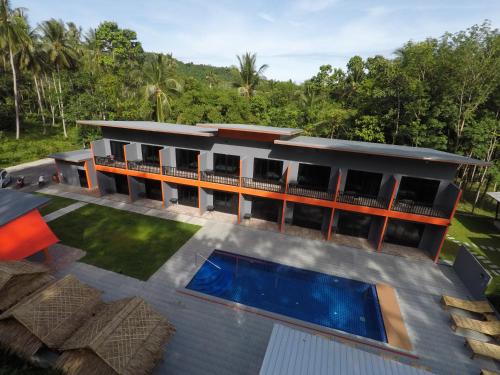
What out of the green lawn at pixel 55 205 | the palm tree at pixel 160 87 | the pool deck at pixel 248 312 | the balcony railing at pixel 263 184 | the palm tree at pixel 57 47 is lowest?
the pool deck at pixel 248 312

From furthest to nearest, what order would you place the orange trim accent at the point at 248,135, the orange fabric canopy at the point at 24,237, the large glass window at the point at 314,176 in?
the large glass window at the point at 314,176 → the orange trim accent at the point at 248,135 → the orange fabric canopy at the point at 24,237

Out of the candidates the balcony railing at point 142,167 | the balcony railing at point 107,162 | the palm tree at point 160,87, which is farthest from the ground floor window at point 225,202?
the palm tree at point 160,87

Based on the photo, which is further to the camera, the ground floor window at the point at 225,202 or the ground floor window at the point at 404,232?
the ground floor window at the point at 225,202

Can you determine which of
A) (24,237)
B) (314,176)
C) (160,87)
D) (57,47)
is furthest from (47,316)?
(57,47)

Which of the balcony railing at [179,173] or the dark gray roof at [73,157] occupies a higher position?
the balcony railing at [179,173]

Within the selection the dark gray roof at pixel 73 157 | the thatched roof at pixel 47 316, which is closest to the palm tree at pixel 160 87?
the dark gray roof at pixel 73 157

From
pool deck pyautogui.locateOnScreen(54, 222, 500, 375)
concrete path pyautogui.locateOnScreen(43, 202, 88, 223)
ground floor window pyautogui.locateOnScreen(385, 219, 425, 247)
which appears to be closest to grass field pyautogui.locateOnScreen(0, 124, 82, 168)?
concrete path pyautogui.locateOnScreen(43, 202, 88, 223)

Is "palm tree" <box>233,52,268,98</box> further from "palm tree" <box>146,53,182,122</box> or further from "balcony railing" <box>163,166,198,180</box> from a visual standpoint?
"balcony railing" <box>163,166,198,180</box>

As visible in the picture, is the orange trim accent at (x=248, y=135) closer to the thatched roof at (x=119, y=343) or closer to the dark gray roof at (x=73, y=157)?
the thatched roof at (x=119, y=343)

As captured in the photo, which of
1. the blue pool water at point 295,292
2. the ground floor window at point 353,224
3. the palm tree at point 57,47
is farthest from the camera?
the palm tree at point 57,47
